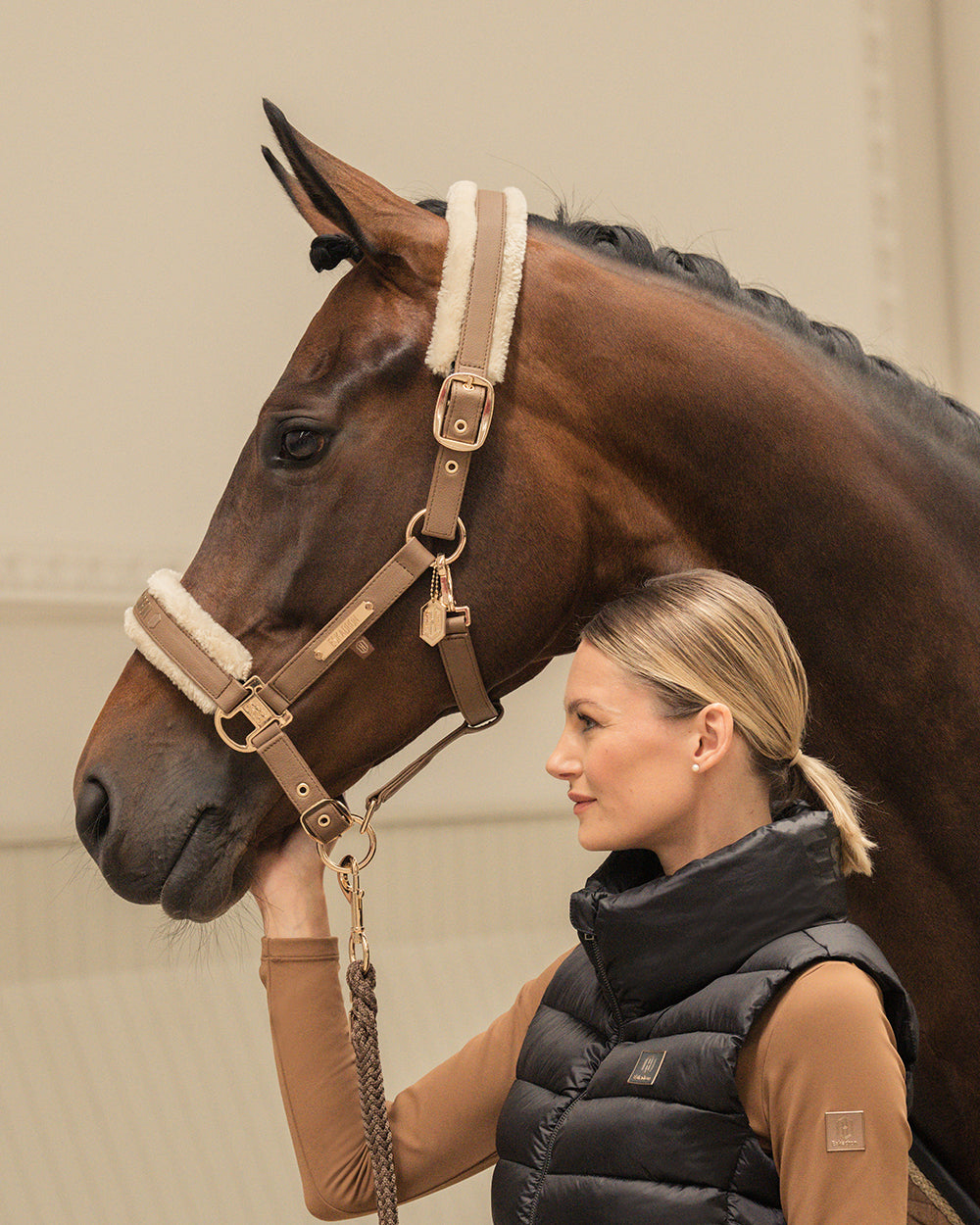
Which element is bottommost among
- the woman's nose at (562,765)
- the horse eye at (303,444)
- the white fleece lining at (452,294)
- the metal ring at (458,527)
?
the woman's nose at (562,765)

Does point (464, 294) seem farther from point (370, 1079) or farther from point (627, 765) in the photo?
point (370, 1079)

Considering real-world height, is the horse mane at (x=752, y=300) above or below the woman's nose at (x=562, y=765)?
above

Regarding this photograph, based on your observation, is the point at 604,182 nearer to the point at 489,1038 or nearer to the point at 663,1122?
the point at 489,1038

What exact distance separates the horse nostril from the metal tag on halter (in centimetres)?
29

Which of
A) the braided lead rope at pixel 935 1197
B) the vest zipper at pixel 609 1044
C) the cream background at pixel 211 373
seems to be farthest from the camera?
the cream background at pixel 211 373

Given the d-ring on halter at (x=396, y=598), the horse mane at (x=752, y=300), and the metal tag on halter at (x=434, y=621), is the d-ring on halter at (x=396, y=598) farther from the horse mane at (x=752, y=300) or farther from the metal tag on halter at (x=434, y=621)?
the horse mane at (x=752, y=300)

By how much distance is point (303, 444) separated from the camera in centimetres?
99

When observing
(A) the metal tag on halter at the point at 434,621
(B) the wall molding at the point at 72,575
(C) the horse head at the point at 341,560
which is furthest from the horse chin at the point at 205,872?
(B) the wall molding at the point at 72,575

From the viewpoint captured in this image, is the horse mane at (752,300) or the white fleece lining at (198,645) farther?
the horse mane at (752,300)

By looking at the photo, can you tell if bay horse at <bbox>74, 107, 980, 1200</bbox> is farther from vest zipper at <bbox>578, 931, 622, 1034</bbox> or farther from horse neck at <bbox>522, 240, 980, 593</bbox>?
vest zipper at <bbox>578, 931, 622, 1034</bbox>

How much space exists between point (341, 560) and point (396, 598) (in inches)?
2.2

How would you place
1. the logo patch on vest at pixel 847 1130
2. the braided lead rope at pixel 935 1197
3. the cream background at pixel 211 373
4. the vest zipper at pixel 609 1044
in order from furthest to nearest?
the cream background at pixel 211 373 → the braided lead rope at pixel 935 1197 → the vest zipper at pixel 609 1044 → the logo patch on vest at pixel 847 1130

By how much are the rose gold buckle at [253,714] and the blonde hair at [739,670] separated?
0.92ft

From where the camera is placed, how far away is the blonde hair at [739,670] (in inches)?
32.1
